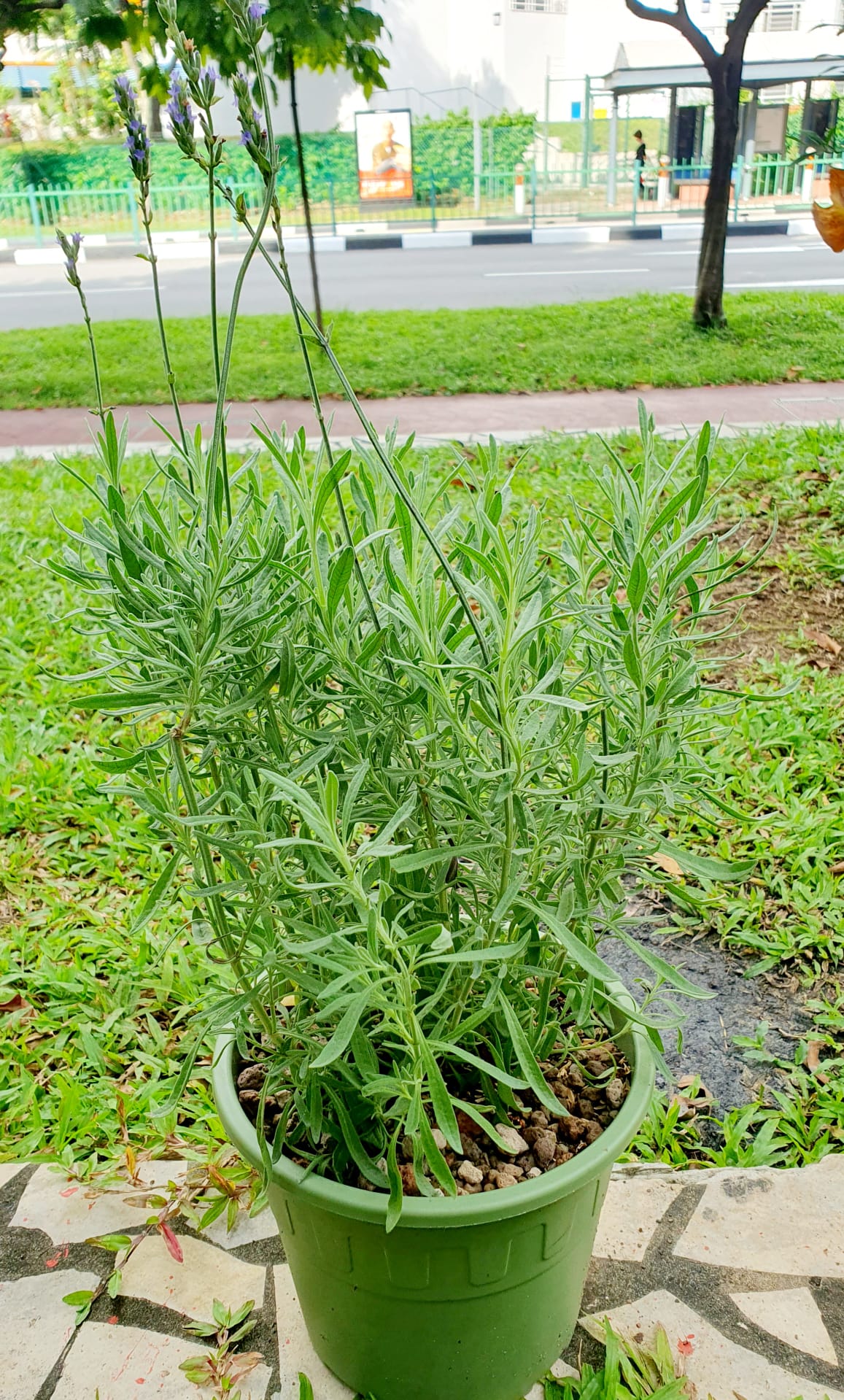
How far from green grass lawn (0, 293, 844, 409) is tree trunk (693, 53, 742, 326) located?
0.55 meters

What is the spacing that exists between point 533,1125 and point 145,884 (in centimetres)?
135

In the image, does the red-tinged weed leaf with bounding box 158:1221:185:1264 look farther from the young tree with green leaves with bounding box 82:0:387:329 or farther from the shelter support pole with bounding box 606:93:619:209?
the shelter support pole with bounding box 606:93:619:209

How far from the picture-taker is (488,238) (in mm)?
16891

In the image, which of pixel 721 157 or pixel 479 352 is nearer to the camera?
pixel 721 157

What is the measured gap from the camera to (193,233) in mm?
19188

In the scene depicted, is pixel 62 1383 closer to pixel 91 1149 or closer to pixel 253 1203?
pixel 253 1203

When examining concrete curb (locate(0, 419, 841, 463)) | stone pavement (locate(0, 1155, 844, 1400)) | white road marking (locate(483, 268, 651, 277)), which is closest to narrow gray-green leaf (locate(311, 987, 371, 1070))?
stone pavement (locate(0, 1155, 844, 1400))

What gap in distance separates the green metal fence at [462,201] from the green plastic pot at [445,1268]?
63.8 feet

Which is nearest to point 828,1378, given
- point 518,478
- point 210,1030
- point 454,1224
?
point 454,1224

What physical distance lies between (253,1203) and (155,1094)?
35 cm

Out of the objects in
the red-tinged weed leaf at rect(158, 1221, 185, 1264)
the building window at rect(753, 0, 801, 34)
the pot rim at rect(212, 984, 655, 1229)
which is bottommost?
the red-tinged weed leaf at rect(158, 1221, 185, 1264)

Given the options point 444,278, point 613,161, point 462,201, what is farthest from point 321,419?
point 462,201

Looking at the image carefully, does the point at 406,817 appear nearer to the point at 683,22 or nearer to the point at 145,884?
the point at 145,884

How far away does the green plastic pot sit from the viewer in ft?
3.67
